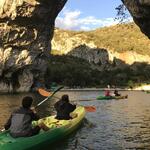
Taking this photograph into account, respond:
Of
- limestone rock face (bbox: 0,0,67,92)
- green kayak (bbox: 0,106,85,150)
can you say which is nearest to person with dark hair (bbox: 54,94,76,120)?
green kayak (bbox: 0,106,85,150)

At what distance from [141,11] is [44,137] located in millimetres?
7212

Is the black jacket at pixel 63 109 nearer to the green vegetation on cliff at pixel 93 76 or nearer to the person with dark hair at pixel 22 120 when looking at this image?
the person with dark hair at pixel 22 120

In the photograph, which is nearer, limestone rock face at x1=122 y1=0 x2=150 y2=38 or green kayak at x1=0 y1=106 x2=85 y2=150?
limestone rock face at x1=122 y1=0 x2=150 y2=38

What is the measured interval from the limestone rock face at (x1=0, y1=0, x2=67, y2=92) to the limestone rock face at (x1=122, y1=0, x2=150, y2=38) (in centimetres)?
5490

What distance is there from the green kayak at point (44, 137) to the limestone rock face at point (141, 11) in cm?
663

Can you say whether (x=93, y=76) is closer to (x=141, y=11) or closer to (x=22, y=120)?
(x=141, y=11)

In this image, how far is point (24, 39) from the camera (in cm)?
8075

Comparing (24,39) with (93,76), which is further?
(93,76)

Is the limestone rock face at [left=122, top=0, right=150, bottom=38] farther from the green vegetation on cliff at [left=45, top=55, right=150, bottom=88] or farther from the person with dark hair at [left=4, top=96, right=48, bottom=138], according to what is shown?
the green vegetation on cliff at [left=45, top=55, right=150, bottom=88]

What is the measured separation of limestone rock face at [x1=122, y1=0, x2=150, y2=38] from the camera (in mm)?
16497

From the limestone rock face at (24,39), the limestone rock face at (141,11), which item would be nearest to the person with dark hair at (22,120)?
the limestone rock face at (141,11)

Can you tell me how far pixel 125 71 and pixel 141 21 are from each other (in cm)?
17435

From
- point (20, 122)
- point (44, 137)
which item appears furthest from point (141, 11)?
point (44, 137)

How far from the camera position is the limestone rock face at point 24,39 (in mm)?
74688
